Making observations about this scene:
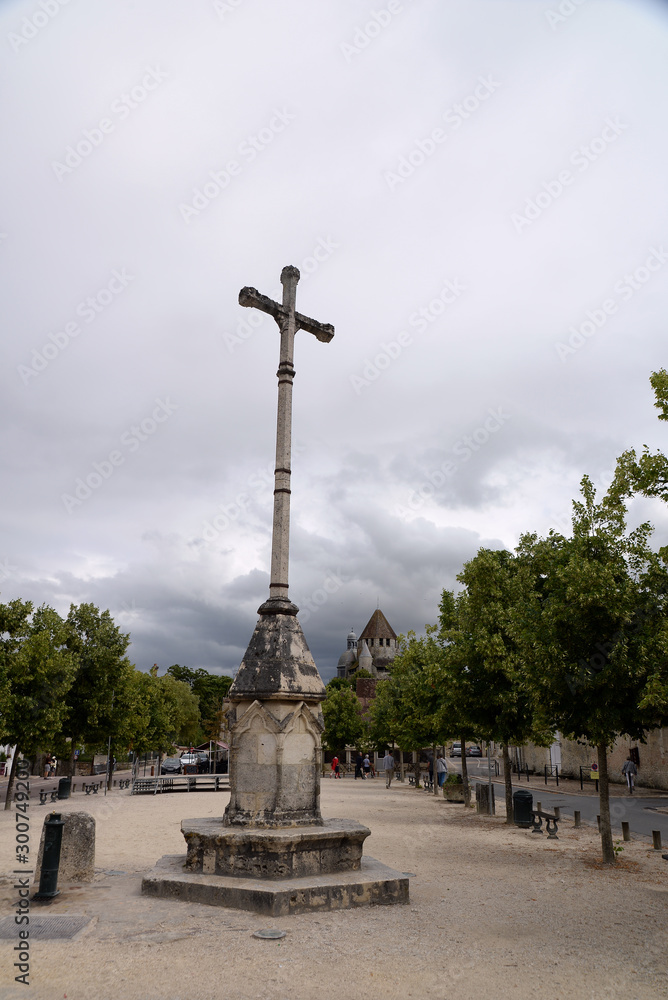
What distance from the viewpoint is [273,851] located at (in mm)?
7812

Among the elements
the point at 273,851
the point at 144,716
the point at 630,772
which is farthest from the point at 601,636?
the point at 144,716

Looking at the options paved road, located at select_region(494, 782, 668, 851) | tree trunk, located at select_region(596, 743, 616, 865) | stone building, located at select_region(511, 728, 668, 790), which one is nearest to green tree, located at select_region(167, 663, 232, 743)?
stone building, located at select_region(511, 728, 668, 790)

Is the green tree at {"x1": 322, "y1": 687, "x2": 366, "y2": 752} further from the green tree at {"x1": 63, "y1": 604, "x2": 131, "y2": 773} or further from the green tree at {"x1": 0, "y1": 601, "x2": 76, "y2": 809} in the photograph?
the green tree at {"x1": 0, "y1": 601, "x2": 76, "y2": 809}

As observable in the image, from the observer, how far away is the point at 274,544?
9781 millimetres

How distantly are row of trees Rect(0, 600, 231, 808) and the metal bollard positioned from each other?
11.8 metres

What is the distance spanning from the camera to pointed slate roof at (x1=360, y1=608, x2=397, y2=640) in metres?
109

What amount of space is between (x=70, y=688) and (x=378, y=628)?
88.7m

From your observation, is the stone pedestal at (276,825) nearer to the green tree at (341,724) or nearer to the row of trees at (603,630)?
the row of trees at (603,630)

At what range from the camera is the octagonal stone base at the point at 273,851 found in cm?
781

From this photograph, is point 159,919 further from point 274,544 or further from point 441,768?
point 441,768

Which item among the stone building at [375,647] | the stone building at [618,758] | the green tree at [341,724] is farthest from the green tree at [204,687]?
the stone building at [618,758]

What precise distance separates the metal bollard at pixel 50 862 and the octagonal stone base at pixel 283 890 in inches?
39.3

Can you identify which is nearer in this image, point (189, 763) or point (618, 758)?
point (618, 758)

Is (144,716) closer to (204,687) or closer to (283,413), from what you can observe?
(283,413)
